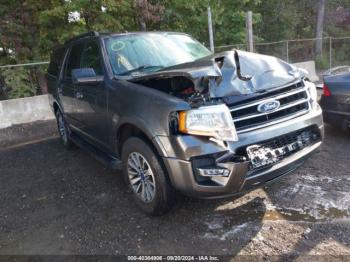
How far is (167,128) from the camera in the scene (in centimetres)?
279

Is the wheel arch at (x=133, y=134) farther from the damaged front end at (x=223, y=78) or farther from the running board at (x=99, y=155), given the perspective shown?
the damaged front end at (x=223, y=78)

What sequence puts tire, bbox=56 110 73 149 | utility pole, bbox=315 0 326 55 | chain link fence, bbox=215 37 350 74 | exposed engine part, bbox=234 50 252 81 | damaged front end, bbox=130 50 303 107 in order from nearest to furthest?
1. damaged front end, bbox=130 50 303 107
2. exposed engine part, bbox=234 50 252 81
3. tire, bbox=56 110 73 149
4. chain link fence, bbox=215 37 350 74
5. utility pole, bbox=315 0 326 55

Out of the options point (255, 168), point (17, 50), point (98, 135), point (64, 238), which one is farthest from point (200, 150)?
point (17, 50)

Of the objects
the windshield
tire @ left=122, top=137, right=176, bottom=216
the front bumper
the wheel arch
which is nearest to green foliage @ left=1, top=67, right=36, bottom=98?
the windshield

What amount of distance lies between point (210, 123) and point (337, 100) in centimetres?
301

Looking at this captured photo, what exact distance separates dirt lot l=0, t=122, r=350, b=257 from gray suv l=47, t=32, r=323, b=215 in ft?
1.09

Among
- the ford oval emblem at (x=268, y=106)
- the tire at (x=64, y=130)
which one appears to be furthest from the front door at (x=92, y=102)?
the ford oval emblem at (x=268, y=106)

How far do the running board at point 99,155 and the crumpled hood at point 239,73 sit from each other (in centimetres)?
100

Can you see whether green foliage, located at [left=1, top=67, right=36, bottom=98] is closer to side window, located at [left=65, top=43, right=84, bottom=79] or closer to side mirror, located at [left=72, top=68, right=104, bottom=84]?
side window, located at [left=65, top=43, right=84, bottom=79]

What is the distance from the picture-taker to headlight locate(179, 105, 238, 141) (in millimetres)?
2688

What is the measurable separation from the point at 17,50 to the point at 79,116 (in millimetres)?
5975

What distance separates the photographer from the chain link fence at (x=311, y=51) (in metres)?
13.4

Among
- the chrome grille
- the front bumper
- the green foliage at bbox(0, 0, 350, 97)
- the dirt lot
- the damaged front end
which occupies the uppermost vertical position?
the green foliage at bbox(0, 0, 350, 97)

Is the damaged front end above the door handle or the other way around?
above
